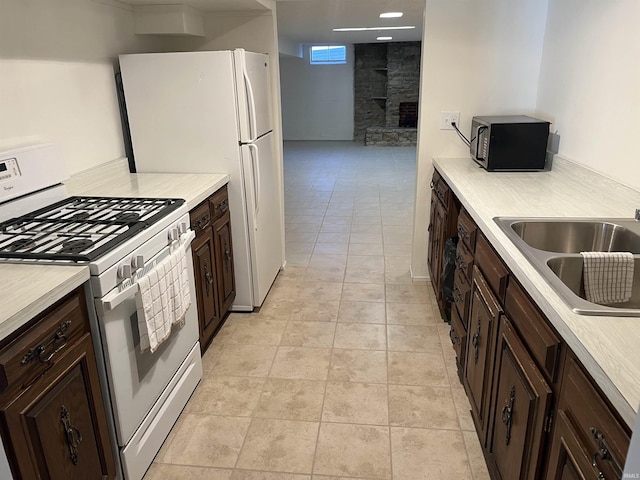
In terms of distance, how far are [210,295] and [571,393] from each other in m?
1.90

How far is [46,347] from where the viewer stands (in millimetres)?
1287

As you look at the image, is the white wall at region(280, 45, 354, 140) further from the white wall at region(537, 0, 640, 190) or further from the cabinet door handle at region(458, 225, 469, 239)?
the cabinet door handle at region(458, 225, 469, 239)

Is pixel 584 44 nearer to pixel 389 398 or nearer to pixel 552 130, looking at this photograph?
pixel 552 130

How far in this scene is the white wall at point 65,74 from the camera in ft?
6.68

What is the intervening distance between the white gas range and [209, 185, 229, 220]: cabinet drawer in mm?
452

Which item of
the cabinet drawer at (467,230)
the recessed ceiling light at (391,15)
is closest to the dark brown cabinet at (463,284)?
the cabinet drawer at (467,230)

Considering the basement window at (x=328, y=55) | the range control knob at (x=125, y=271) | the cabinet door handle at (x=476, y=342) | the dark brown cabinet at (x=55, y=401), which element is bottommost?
the cabinet door handle at (x=476, y=342)

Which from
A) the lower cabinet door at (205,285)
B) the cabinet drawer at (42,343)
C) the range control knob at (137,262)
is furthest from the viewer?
the lower cabinet door at (205,285)

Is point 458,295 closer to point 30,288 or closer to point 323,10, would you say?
point 30,288

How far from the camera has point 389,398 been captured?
2266 mm

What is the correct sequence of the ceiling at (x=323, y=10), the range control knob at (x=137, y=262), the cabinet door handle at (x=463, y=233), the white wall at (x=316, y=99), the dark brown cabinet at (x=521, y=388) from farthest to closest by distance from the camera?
the white wall at (x=316, y=99), the ceiling at (x=323, y=10), the cabinet door handle at (x=463, y=233), the range control knob at (x=137, y=262), the dark brown cabinet at (x=521, y=388)

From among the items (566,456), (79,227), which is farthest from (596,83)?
(79,227)

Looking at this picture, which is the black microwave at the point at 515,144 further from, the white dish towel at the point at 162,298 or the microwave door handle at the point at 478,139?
the white dish towel at the point at 162,298

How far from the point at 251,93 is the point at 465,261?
1459 millimetres
